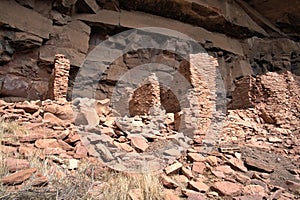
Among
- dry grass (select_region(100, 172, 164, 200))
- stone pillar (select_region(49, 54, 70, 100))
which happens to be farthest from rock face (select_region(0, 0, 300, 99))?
dry grass (select_region(100, 172, 164, 200))

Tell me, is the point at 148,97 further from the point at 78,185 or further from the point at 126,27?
the point at 126,27

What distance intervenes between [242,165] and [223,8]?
40.7ft

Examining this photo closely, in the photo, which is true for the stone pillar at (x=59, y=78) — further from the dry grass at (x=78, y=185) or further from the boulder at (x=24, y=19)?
the boulder at (x=24, y=19)

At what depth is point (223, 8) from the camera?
1456cm

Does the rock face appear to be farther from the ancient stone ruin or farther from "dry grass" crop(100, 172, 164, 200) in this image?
"dry grass" crop(100, 172, 164, 200)

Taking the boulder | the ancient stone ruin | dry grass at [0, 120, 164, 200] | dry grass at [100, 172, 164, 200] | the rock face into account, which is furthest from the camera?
the rock face

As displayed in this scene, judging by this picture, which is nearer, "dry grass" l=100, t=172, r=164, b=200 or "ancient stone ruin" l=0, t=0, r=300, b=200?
"dry grass" l=100, t=172, r=164, b=200

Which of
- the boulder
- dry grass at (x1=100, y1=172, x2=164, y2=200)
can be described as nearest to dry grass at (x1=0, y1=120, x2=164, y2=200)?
dry grass at (x1=100, y1=172, x2=164, y2=200)

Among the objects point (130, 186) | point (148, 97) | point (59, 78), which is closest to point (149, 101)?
point (148, 97)

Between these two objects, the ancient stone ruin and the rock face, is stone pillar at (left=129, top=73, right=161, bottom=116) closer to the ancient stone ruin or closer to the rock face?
the ancient stone ruin

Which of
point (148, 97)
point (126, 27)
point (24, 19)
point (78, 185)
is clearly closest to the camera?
point (78, 185)

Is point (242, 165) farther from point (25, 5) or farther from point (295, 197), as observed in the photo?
point (25, 5)

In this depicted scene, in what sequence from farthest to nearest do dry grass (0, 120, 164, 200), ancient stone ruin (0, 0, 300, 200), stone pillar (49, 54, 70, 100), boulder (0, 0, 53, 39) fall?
1. boulder (0, 0, 53, 39)
2. stone pillar (49, 54, 70, 100)
3. ancient stone ruin (0, 0, 300, 200)
4. dry grass (0, 120, 164, 200)

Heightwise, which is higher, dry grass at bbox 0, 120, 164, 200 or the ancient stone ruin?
the ancient stone ruin
